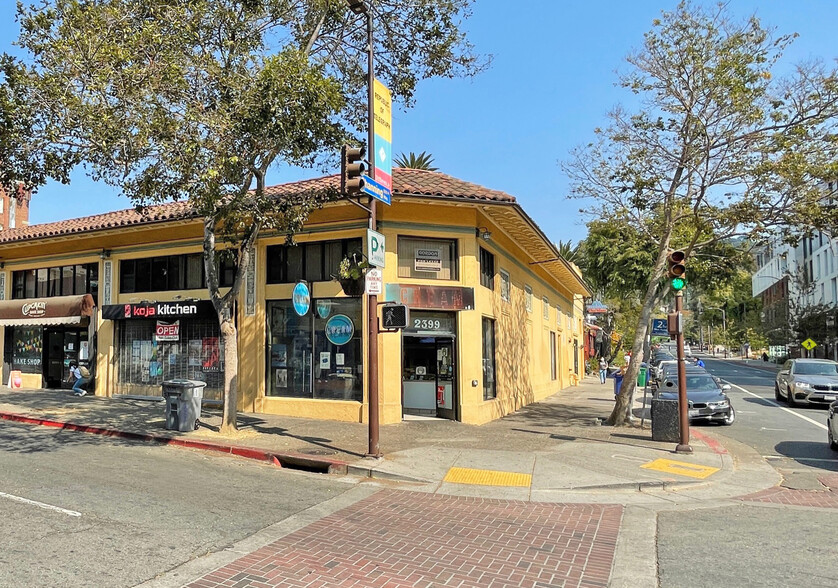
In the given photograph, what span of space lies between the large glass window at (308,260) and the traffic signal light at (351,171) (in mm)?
4640

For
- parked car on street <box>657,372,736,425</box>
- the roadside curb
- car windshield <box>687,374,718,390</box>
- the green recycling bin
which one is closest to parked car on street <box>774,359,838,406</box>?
car windshield <box>687,374,718,390</box>

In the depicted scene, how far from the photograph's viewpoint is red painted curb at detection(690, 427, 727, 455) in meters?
11.5

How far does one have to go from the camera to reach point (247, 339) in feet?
50.5

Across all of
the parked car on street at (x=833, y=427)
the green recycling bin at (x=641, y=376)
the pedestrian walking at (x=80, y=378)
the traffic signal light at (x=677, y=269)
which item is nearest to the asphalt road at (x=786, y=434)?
the parked car on street at (x=833, y=427)

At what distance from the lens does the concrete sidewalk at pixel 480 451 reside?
875 cm

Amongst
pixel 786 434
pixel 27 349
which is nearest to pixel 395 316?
pixel 786 434

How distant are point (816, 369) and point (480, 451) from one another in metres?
16.6

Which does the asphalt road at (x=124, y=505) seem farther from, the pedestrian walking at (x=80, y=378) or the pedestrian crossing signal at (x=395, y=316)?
the pedestrian walking at (x=80, y=378)

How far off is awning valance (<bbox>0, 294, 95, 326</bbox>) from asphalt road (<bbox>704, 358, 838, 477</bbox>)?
18617 millimetres

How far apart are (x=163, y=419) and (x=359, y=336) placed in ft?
16.4

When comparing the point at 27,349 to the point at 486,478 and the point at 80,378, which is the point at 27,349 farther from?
the point at 486,478

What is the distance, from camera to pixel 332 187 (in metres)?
12.4

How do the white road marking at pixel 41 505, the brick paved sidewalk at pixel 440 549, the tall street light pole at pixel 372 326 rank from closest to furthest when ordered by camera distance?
the brick paved sidewalk at pixel 440 549
the white road marking at pixel 41 505
the tall street light pole at pixel 372 326

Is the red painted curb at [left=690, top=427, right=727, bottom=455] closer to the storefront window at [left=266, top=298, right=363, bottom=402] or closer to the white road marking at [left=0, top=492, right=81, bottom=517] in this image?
the storefront window at [left=266, top=298, right=363, bottom=402]
